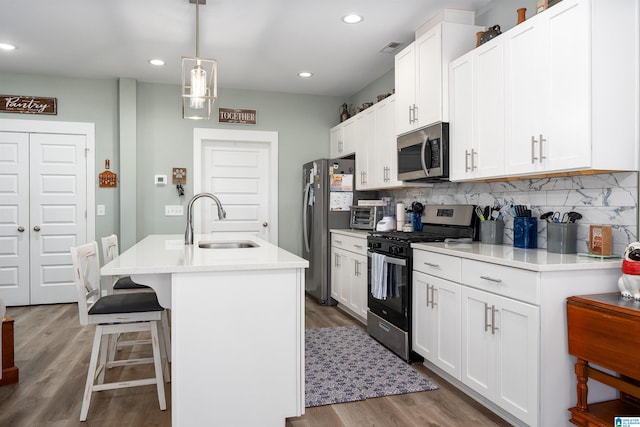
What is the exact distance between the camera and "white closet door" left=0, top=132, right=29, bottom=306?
4836 mm

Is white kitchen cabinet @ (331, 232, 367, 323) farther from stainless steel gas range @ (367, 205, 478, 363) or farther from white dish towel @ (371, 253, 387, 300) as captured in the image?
white dish towel @ (371, 253, 387, 300)

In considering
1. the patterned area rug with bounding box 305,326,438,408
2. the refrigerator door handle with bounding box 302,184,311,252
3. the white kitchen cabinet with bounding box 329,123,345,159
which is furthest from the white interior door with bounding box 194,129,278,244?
the patterned area rug with bounding box 305,326,438,408

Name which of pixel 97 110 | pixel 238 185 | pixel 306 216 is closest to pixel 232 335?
pixel 306 216

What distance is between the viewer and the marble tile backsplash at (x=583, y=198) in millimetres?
2215

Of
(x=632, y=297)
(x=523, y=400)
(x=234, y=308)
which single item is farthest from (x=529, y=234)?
(x=234, y=308)

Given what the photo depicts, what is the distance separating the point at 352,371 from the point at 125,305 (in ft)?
5.01

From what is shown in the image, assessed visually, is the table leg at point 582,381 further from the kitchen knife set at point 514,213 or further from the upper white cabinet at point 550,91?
the upper white cabinet at point 550,91

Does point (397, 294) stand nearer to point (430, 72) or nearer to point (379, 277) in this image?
point (379, 277)

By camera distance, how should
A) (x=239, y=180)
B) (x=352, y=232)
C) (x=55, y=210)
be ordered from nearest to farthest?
(x=352, y=232), (x=55, y=210), (x=239, y=180)

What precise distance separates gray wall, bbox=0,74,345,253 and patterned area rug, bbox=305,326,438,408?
7.50 feet

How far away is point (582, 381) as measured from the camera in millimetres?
1980

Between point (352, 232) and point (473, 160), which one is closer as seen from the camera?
point (473, 160)

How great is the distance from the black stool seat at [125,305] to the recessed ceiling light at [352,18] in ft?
8.07

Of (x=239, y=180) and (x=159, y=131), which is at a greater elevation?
(x=159, y=131)
